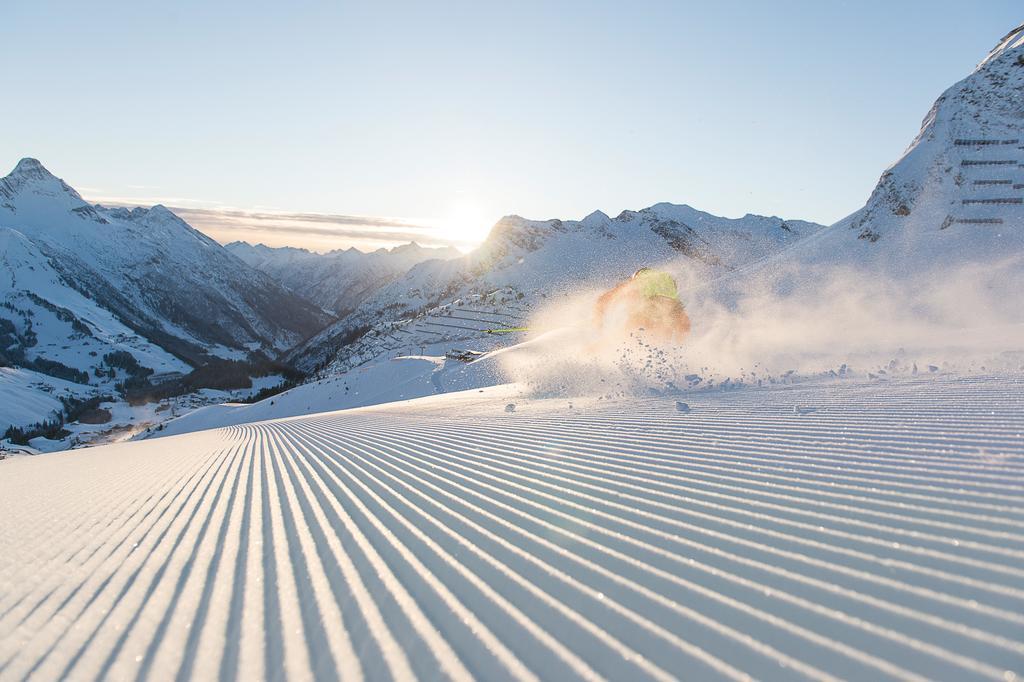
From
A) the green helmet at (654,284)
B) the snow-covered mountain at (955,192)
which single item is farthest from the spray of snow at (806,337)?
the snow-covered mountain at (955,192)

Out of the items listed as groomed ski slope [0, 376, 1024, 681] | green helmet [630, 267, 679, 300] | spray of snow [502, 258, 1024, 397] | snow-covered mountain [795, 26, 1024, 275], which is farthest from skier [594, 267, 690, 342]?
groomed ski slope [0, 376, 1024, 681]

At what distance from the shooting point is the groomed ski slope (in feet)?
9.01

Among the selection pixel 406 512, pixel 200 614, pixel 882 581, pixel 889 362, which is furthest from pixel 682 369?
pixel 200 614

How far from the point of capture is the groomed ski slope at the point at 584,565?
9.01 feet

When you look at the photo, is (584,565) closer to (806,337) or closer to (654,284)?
(806,337)

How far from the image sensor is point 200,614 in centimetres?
367

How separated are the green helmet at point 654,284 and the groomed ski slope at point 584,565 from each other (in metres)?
18.6

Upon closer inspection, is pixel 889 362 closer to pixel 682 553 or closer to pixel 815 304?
pixel 682 553

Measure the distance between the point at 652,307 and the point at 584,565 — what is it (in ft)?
74.3

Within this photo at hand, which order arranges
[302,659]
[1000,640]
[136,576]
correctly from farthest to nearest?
[136,576] < [302,659] < [1000,640]

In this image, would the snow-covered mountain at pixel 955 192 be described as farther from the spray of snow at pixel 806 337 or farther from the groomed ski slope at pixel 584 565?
the groomed ski slope at pixel 584 565

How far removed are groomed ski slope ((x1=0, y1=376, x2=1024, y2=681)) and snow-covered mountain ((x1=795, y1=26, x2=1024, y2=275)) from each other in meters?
28.0

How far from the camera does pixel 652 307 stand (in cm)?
2545

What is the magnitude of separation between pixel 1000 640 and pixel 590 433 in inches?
257
